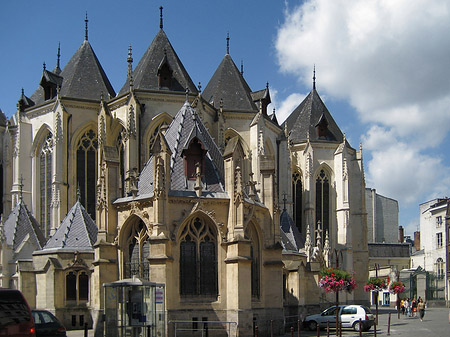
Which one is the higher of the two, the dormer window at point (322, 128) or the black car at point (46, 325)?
the dormer window at point (322, 128)

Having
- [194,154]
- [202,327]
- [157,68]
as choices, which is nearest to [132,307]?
[202,327]

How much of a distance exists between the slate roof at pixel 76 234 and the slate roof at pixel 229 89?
676 inches

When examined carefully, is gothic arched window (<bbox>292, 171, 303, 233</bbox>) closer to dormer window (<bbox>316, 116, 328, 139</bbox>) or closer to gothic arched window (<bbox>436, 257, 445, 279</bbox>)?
dormer window (<bbox>316, 116, 328, 139</bbox>)

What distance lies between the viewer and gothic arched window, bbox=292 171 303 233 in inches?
2131

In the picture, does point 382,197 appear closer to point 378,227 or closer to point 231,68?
point 378,227


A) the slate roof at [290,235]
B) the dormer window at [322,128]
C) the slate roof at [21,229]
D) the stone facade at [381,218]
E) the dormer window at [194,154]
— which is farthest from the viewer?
the stone facade at [381,218]

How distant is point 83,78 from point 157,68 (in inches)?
216

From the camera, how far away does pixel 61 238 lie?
1265 inches

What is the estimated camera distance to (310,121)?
187ft

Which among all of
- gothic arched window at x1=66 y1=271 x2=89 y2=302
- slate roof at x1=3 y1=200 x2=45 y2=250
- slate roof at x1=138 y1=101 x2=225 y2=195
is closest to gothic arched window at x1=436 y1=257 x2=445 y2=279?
slate roof at x1=3 y1=200 x2=45 y2=250

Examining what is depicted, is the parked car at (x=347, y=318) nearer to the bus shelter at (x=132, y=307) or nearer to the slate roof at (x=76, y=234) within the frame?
the bus shelter at (x=132, y=307)

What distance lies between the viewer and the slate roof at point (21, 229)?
35.9 m

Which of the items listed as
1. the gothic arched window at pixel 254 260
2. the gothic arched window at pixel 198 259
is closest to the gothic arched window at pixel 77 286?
the gothic arched window at pixel 198 259

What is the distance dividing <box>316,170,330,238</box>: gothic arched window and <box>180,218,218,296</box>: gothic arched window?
1197 inches
